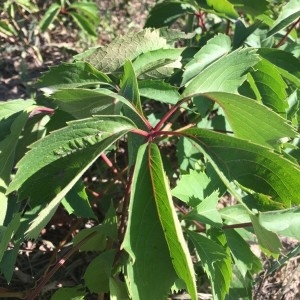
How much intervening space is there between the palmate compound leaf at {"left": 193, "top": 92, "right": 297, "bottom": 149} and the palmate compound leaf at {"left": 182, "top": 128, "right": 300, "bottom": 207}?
0.22 feet

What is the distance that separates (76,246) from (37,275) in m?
0.41

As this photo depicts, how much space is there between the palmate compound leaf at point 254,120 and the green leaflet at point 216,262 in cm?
27

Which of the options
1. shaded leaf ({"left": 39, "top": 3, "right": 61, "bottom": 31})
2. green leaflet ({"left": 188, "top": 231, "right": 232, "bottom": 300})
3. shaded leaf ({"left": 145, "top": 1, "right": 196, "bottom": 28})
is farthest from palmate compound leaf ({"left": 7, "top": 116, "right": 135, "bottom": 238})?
shaded leaf ({"left": 39, "top": 3, "right": 61, "bottom": 31})

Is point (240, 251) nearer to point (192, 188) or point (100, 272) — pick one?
point (192, 188)

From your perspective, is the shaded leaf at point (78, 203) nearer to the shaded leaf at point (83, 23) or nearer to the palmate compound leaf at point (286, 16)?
the palmate compound leaf at point (286, 16)

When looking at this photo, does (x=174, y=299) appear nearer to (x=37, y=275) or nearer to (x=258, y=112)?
(x=37, y=275)

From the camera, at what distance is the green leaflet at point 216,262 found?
119 cm

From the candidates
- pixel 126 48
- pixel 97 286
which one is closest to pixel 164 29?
pixel 126 48

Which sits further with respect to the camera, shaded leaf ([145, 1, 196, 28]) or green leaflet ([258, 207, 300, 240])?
shaded leaf ([145, 1, 196, 28])

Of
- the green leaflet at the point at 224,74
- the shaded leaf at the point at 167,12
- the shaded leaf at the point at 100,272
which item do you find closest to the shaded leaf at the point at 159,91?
the green leaflet at the point at 224,74

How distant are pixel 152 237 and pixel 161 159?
0.16 meters

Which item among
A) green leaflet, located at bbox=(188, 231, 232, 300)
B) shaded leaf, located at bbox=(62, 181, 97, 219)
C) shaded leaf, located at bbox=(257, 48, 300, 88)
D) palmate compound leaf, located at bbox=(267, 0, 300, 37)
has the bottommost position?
green leaflet, located at bbox=(188, 231, 232, 300)

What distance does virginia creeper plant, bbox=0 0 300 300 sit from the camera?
1013 mm

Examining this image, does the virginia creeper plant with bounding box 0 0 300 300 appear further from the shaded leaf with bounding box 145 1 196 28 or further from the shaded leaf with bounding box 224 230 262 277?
the shaded leaf with bounding box 145 1 196 28
